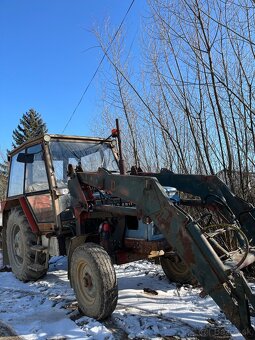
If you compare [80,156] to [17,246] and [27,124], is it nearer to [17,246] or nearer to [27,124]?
[17,246]

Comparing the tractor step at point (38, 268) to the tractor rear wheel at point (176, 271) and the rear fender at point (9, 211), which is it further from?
the tractor rear wheel at point (176, 271)

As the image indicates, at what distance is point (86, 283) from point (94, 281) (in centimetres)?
22

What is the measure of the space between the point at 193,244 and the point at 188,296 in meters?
1.80

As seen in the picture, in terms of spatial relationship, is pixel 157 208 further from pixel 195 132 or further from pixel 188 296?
pixel 195 132

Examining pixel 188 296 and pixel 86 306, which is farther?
pixel 188 296

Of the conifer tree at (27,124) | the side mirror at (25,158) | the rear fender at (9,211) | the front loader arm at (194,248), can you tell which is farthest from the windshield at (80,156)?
the conifer tree at (27,124)

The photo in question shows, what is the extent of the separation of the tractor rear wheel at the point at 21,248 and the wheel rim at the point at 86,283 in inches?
66.5

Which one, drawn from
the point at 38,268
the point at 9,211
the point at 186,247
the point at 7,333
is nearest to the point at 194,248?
the point at 186,247

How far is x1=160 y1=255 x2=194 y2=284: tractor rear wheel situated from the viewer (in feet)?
18.4

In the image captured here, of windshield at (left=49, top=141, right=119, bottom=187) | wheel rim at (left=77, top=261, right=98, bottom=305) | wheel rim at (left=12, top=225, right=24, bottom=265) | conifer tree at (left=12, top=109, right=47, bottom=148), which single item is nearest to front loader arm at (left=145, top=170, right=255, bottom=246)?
windshield at (left=49, top=141, right=119, bottom=187)

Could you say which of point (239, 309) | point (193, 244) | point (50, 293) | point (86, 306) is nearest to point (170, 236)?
point (193, 244)

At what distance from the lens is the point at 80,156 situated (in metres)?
6.40

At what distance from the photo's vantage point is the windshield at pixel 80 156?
6.11 meters

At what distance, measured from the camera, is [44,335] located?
403cm
